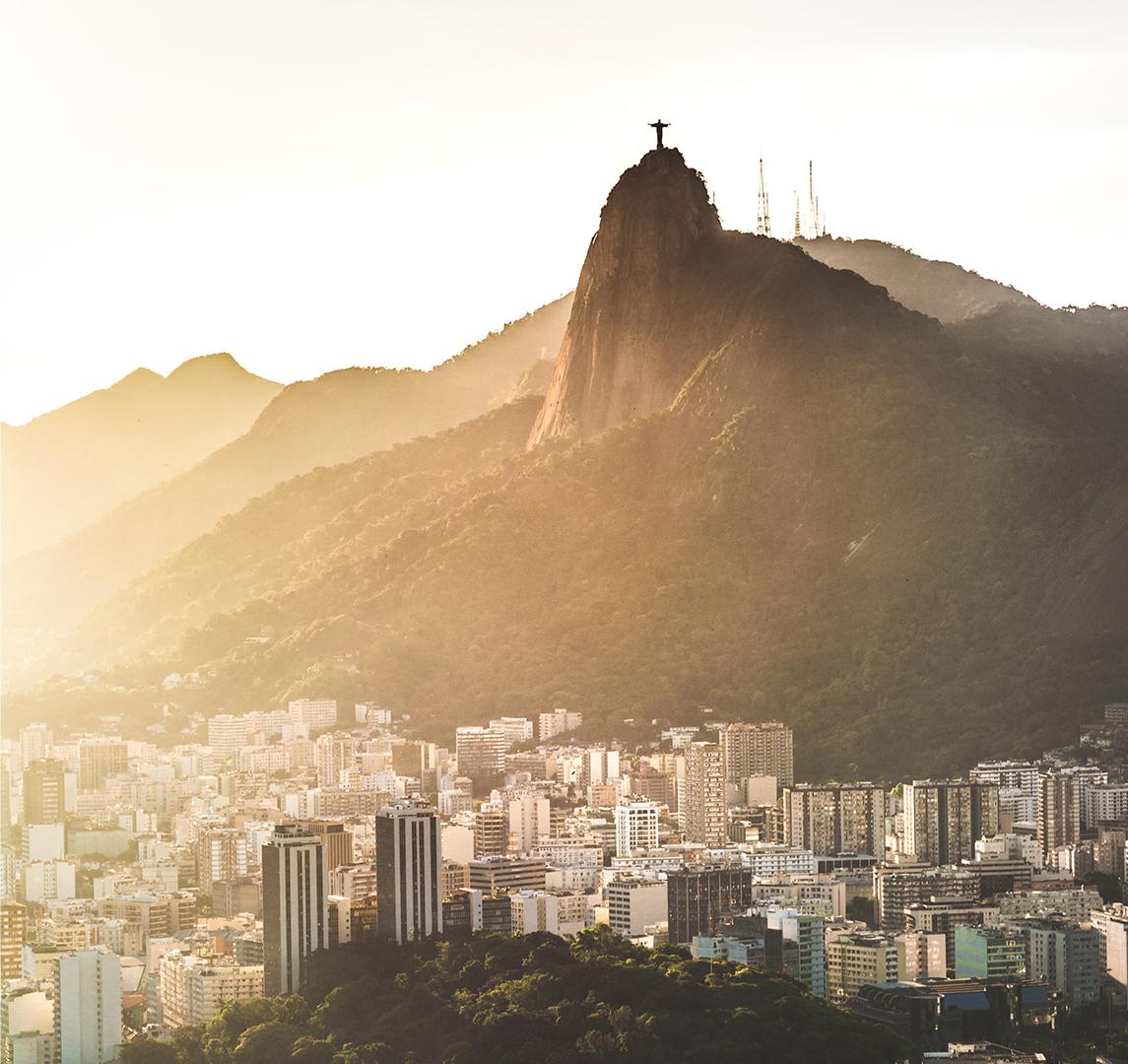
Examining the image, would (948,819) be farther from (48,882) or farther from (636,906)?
(48,882)

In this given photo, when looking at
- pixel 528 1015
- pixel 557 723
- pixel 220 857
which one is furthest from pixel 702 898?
pixel 557 723

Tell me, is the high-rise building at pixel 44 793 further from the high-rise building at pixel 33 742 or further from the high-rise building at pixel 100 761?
the high-rise building at pixel 100 761

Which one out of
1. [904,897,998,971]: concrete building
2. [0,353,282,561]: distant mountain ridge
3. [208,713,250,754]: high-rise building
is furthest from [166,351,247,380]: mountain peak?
[904,897,998,971]: concrete building

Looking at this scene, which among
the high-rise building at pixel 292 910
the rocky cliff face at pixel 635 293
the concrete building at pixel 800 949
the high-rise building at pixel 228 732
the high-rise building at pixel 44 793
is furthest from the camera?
the rocky cliff face at pixel 635 293

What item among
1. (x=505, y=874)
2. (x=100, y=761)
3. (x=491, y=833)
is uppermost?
(x=100, y=761)

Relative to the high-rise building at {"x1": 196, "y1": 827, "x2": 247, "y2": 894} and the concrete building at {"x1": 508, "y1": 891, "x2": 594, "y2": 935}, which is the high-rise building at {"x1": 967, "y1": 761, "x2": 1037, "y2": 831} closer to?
the concrete building at {"x1": 508, "y1": 891, "x2": 594, "y2": 935}

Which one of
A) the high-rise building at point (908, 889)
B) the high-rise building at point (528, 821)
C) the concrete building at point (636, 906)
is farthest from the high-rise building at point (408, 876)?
the high-rise building at point (528, 821)

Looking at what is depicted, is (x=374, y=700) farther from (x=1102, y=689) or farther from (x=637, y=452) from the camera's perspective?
(x=1102, y=689)
